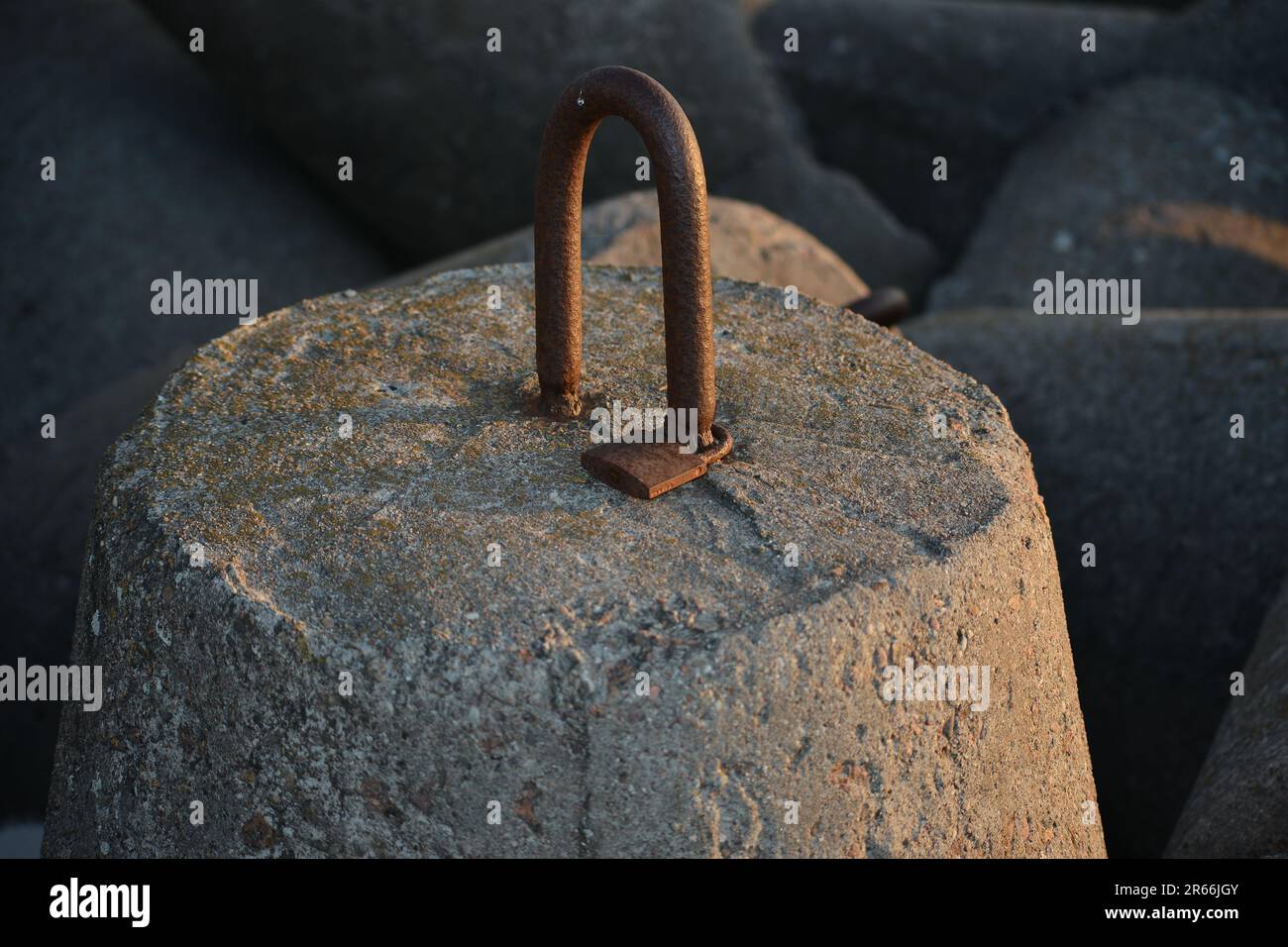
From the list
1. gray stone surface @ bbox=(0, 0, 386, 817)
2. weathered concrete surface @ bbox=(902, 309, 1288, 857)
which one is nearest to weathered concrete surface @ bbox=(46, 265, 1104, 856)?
weathered concrete surface @ bbox=(902, 309, 1288, 857)

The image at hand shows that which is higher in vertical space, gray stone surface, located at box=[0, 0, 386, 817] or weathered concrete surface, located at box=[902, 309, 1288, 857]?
gray stone surface, located at box=[0, 0, 386, 817]

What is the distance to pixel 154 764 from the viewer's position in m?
1.55

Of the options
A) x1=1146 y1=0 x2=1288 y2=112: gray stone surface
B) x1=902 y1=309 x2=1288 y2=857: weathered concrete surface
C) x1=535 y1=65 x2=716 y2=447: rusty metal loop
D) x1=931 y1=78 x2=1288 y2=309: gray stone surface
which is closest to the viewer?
x1=535 y1=65 x2=716 y2=447: rusty metal loop

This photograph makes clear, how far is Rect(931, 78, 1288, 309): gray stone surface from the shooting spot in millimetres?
3908

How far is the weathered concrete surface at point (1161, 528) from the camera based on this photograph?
2609 mm

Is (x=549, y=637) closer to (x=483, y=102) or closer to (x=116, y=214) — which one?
(x=483, y=102)

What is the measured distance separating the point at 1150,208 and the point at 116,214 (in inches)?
119

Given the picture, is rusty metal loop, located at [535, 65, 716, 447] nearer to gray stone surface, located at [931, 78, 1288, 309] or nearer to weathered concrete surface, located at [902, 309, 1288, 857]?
weathered concrete surface, located at [902, 309, 1288, 857]

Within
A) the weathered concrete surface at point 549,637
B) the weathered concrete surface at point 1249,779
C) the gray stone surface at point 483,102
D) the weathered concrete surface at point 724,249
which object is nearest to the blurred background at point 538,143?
the gray stone surface at point 483,102

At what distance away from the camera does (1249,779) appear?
1.99 meters

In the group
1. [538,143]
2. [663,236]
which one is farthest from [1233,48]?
[663,236]

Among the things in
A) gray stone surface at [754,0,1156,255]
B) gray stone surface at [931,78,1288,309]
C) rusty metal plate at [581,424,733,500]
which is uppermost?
gray stone surface at [754,0,1156,255]

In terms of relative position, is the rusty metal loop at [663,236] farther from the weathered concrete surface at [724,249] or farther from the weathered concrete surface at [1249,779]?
the weathered concrete surface at [724,249]
